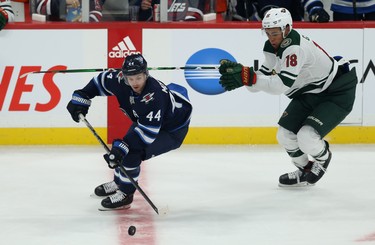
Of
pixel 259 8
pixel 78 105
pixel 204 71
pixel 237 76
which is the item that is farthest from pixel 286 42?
pixel 259 8

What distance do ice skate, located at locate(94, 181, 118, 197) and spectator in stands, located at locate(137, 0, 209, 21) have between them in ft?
7.45

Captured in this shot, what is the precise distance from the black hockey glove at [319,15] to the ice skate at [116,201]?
2.85 m

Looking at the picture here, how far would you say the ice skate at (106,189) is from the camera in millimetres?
5750

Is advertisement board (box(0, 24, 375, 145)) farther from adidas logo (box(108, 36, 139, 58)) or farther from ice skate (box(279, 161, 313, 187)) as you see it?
ice skate (box(279, 161, 313, 187))

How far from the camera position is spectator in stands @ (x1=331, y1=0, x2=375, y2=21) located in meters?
8.02

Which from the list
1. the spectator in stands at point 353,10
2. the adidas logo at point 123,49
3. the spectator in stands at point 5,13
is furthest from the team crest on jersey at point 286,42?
the spectator in stands at point 5,13

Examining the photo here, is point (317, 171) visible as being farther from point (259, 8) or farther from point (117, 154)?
point (259, 8)

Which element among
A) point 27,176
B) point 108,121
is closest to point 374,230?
point 27,176

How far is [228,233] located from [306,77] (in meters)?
1.40

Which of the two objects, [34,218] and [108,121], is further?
[108,121]

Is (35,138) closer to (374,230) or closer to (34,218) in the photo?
(34,218)

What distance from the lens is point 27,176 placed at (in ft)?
21.1

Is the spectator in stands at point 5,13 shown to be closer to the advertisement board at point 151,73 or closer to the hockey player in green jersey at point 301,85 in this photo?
the advertisement board at point 151,73

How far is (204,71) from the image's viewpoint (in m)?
7.52
